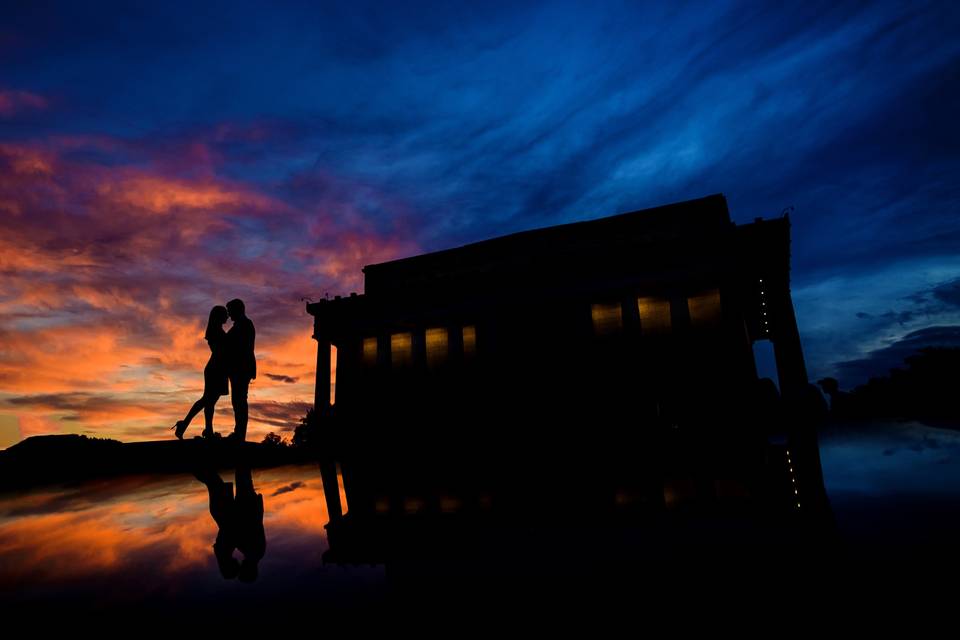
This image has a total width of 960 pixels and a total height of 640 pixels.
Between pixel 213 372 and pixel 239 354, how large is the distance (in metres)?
0.66

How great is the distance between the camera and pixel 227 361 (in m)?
8.39

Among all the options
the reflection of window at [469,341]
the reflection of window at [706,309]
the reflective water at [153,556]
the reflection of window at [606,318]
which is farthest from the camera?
the reflection of window at [469,341]

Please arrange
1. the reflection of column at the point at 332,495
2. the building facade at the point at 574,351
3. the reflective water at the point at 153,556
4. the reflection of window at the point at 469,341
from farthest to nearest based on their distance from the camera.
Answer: the reflection of window at the point at 469,341, the building facade at the point at 574,351, the reflection of column at the point at 332,495, the reflective water at the point at 153,556

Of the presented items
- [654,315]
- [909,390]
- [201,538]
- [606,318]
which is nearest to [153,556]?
[201,538]

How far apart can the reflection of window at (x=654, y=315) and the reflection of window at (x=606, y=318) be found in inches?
35.2

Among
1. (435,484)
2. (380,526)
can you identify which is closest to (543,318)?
(435,484)

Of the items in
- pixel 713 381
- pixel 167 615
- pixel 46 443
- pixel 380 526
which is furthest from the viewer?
pixel 713 381

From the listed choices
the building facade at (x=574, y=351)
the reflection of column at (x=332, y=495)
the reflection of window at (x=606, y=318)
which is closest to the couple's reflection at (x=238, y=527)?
the reflection of column at (x=332, y=495)

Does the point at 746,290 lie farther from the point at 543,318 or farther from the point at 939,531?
the point at 939,531

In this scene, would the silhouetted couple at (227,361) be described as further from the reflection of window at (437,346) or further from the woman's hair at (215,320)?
the reflection of window at (437,346)

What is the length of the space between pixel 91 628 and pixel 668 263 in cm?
1773

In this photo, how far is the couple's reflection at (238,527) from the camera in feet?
9.30

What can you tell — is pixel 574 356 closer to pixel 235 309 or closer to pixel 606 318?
pixel 606 318

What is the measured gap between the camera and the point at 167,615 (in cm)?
207
